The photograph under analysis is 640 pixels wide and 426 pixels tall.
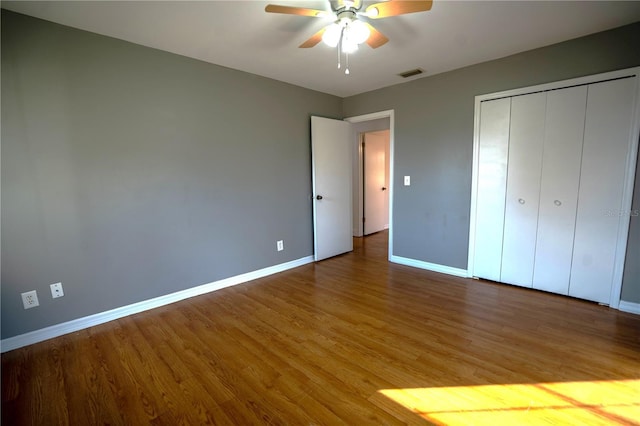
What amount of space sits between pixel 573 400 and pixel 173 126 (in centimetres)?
357

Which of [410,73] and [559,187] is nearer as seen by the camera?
[559,187]

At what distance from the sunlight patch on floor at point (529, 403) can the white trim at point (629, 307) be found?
1.16 meters

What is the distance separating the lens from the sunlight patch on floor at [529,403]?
1.46 meters

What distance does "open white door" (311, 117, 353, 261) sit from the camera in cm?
394

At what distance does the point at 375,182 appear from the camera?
19.2 feet

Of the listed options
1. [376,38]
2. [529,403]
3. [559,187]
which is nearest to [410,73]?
[376,38]

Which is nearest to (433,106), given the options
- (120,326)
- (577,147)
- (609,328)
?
(577,147)

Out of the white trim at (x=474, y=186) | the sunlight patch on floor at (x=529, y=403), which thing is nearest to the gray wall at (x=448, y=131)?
the white trim at (x=474, y=186)

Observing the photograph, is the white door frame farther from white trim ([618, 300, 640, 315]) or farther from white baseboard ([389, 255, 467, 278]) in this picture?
white trim ([618, 300, 640, 315])

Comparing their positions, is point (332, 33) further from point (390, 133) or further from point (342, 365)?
point (342, 365)

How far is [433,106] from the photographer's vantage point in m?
3.42

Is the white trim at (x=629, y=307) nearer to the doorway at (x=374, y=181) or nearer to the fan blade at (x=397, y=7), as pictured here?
the fan blade at (x=397, y=7)

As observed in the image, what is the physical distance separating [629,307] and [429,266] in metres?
1.76

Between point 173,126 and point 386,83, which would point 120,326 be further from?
point 386,83
